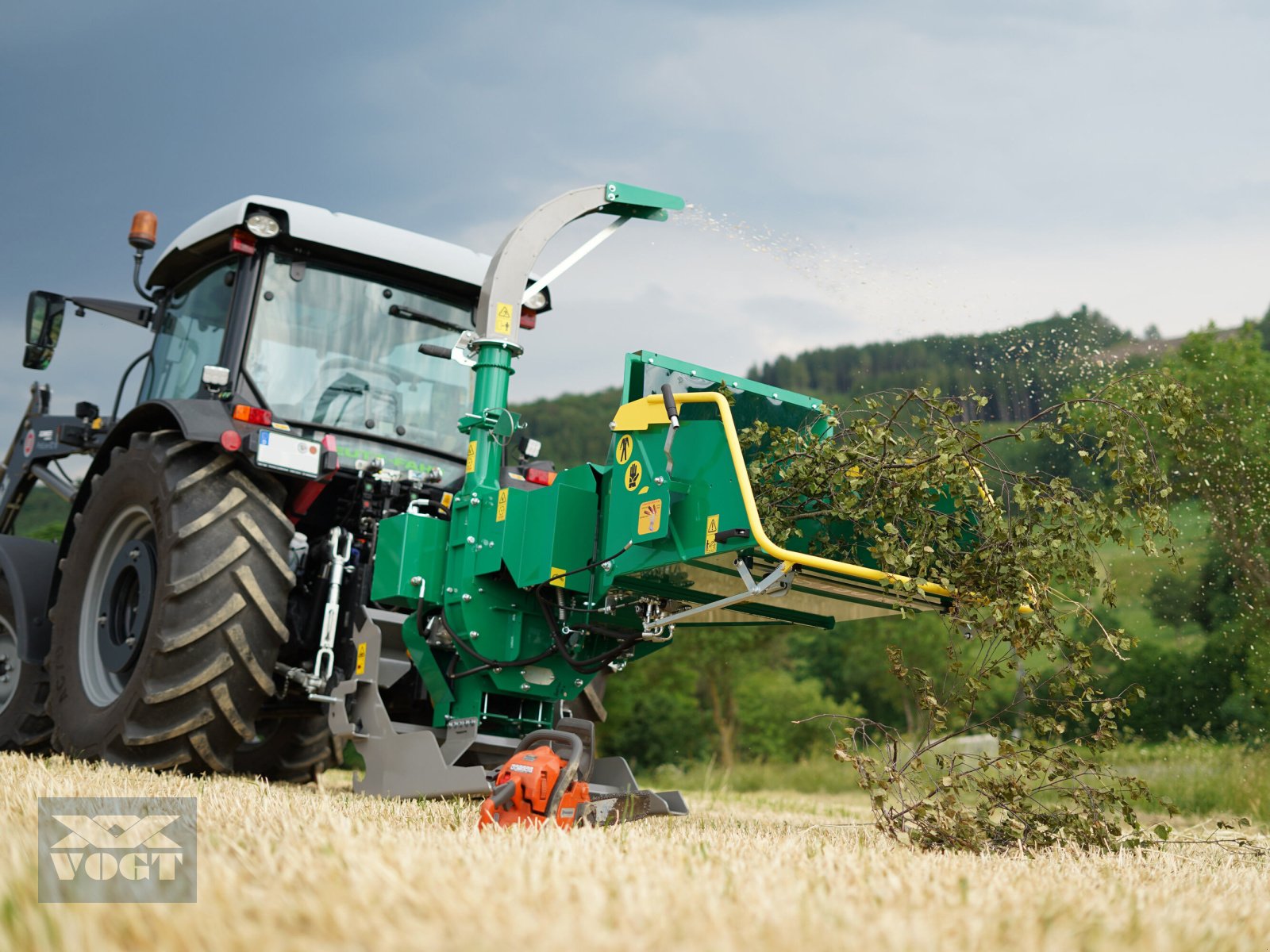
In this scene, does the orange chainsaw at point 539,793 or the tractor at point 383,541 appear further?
the tractor at point 383,541

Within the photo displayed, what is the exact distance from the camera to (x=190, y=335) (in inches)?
218

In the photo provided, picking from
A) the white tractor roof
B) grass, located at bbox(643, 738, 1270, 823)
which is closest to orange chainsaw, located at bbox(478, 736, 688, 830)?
the white tractor roof

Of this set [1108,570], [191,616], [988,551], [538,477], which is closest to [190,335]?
[191,616]

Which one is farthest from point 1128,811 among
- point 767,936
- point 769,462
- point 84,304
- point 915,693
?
point 84,304

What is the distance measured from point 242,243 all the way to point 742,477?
9.65 feet

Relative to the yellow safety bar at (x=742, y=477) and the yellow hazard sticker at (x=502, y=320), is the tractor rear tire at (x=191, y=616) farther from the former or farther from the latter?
the yellow safety bar at (x=742, y=477)

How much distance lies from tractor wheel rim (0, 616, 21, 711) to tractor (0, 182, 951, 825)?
27mm

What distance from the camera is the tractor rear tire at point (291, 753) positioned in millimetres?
6094

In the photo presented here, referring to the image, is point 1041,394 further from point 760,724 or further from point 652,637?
point 760,724

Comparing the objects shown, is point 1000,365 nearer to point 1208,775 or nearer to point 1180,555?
point 1180,555

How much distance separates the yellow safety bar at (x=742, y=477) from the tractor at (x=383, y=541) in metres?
0.01

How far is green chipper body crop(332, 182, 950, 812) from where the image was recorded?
348 cm
